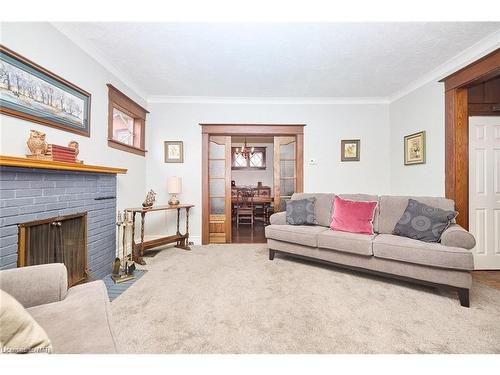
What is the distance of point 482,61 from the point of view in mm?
2297

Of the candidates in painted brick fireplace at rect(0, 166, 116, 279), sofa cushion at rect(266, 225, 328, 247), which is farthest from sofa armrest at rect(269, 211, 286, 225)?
painted brick fireplace at rect(0, 166, 116, 279)

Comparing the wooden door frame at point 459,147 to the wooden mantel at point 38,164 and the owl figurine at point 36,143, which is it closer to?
the wooden mantel at point 38,164

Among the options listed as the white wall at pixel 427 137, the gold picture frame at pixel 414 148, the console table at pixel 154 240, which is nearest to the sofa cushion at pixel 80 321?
the console table at pixel 154 240

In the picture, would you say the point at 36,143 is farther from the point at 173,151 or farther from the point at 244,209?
the point at 244,209

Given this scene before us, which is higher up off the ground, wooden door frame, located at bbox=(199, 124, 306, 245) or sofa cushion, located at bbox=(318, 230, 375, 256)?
wooden door frame, located at bbox=(199, 124, 306, 245)

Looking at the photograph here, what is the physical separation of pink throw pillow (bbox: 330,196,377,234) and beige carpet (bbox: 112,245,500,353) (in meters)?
0.54

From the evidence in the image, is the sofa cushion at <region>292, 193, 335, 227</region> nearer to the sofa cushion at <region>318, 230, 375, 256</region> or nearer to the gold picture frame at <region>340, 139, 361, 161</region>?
the sofa cushion at <region>318, 230, 375, 256</region>

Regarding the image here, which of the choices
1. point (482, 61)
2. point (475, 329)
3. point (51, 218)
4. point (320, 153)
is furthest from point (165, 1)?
point (320, 153)

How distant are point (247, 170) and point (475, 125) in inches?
215

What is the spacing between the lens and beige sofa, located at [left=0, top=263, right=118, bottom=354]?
2.68 feet

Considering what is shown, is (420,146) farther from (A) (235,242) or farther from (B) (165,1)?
(B) (165,1)

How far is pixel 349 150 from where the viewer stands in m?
3.95

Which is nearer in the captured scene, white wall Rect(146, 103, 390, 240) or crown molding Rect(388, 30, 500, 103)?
crown molding Rect(388, 30, 500, 103)

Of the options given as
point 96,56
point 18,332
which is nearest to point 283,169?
point 96,56
